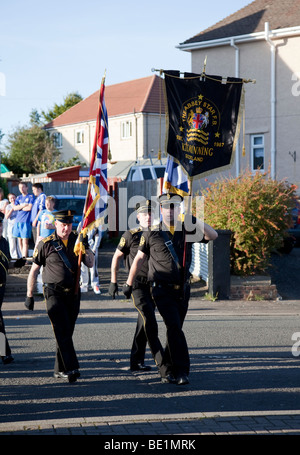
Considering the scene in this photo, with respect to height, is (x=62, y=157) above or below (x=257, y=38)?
below

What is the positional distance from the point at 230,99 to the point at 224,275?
445 centimetres

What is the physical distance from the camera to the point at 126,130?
49625mm

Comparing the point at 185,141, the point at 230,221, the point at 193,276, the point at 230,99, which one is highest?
the point at 230,99

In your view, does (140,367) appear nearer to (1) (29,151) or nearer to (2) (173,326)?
(2) (173,326)

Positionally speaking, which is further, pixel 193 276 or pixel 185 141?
pixel 193 276

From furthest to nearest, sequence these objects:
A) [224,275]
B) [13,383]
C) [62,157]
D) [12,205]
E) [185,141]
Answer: [62,157], [12,205], [224,275], [185,141], [13,383]

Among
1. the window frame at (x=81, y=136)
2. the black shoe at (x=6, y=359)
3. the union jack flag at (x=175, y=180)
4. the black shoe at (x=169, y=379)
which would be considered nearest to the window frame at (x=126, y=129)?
the window frame at (x=81, y=136)

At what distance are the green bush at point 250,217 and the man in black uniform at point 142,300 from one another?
7.67 meters

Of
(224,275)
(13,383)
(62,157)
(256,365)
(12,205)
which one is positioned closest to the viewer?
(13,383)

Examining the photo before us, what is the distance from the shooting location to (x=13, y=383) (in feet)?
24.6

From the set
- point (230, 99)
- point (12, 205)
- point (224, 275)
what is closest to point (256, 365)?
point (230, 99)

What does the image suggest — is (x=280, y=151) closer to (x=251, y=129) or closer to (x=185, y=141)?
(x=251, y=129)

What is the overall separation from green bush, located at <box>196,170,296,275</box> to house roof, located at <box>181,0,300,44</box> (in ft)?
49.3

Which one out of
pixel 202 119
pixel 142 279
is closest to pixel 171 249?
pixel 142 279
